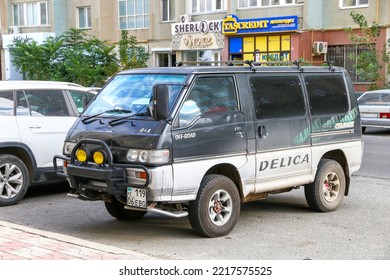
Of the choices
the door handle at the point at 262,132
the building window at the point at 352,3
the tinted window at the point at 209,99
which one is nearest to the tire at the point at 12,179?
the tinted window at the point at 209,99

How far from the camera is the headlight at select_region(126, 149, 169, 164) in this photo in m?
6.36

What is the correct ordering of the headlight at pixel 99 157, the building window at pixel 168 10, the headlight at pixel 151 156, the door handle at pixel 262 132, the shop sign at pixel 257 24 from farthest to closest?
the building window at pixel 168 10 < the shop sign at pixel 257 24 < the door handle at pixel 262 132 < the headlight at pixel 99 157 < the headlight at pixel 151 156

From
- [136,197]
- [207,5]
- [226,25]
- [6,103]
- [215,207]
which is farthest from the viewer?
[207,5]

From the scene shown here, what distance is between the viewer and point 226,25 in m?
33.5

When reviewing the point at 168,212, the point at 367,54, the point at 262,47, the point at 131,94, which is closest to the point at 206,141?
the point at 168,212

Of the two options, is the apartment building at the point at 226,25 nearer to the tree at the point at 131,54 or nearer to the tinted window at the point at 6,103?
the tree at the point at 131,54

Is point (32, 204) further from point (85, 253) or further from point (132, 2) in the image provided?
point (132, 2)

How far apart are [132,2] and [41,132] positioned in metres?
30.9

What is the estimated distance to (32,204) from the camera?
9.12 metres

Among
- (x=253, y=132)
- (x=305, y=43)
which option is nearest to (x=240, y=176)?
(x=253, y=132)

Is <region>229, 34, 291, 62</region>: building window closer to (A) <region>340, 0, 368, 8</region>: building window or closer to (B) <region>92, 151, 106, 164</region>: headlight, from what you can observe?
(A) <region>340, 0, 368, 8</region>: building window

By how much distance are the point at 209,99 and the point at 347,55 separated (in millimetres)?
25750

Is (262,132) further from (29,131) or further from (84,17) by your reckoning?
(84,17)

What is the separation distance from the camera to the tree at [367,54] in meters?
27.9
